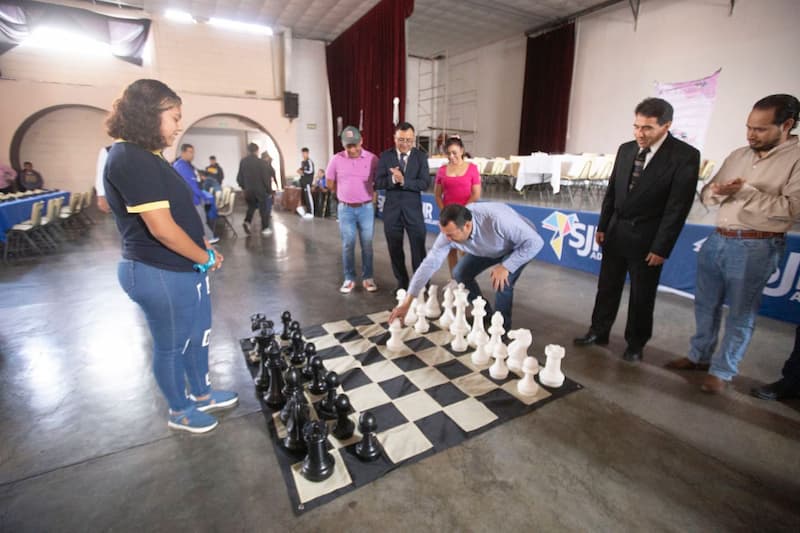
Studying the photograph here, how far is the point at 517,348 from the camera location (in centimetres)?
187

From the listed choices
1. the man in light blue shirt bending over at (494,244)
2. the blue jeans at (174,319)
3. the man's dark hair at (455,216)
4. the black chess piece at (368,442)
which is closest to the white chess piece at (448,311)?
the man in light blue shirt bending over at (494,244)

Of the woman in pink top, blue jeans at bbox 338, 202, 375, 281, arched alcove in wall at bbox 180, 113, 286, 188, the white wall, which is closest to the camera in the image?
the woman in pink top

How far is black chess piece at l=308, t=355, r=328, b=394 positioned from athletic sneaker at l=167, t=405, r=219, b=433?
425 mm

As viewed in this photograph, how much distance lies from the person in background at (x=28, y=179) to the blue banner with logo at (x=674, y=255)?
10.2 meters

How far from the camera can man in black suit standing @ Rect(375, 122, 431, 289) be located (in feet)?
9.70

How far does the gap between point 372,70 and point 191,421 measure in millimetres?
9335

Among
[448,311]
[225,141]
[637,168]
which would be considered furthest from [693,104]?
[225,141]

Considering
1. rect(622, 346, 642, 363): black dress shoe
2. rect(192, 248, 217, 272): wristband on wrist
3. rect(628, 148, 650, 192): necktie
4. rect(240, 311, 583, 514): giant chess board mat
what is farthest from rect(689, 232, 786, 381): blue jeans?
rect(192, 248, 217, 272): wristband on wrist

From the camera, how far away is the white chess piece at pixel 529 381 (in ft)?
5.77

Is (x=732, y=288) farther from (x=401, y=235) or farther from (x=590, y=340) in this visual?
(x=401, y=235)

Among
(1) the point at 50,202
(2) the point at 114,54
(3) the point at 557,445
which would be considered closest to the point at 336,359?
(3) the point at 557,445

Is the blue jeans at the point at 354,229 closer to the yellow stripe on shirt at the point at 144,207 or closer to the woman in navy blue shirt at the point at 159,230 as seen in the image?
the woman in navy blue shirt at the point at 159,230

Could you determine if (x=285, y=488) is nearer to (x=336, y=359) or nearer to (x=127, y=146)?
(x=336, y=359)

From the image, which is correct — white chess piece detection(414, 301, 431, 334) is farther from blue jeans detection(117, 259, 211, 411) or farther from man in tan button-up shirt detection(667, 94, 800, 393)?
man in tan button-up shirt detection(667, 94, 800, 393)
